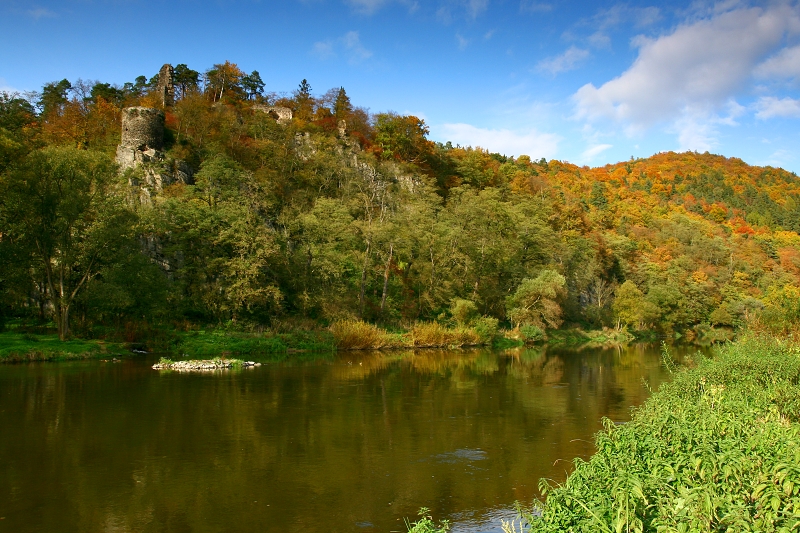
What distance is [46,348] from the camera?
98.8ft

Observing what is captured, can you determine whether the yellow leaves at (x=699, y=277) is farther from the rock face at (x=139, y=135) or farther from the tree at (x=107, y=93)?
the tree at (x=107, y=93)

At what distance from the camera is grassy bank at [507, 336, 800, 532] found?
5918mm

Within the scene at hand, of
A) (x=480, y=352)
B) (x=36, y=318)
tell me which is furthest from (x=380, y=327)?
(x=36, y=318)

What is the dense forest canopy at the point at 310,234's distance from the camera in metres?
33.5

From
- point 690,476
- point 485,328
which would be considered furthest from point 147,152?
point 690,476

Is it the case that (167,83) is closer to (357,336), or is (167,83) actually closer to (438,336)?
(357,336)

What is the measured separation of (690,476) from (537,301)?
44193 mm

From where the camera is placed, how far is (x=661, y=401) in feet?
41.5

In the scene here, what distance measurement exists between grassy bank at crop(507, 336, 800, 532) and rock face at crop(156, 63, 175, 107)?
2763 inches

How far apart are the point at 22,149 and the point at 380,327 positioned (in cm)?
2621

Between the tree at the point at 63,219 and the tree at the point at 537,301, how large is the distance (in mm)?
31343

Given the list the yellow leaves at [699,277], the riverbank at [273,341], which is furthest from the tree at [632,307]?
the yellow leaves at [699,277]

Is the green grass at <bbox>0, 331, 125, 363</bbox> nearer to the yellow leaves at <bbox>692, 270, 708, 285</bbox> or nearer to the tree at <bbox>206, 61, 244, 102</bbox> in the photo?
the tree at <bbox>206, 61, 244, 102</bbox>

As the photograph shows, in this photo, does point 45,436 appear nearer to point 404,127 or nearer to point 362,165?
point 362,165
